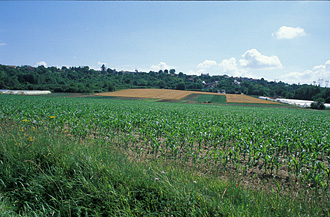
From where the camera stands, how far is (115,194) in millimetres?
2932

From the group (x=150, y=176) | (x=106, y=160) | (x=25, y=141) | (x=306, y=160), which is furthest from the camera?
(x=306, y=160)

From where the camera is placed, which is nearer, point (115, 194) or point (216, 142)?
point (115, 194)

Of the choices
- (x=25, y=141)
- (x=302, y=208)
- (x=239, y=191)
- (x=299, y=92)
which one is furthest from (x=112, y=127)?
(x=299, y=92)

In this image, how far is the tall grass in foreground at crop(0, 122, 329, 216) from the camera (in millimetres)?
2746

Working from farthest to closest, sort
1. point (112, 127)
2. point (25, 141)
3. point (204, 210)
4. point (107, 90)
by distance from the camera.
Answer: point (107, 90)
point (112, 127)
point (25, 141)
point (204, 210)

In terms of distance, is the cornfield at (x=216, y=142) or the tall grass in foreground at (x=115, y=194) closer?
the tall grass in foreground at (x=115, y=194)

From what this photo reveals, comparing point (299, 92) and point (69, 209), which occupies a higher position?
point (299, 92)

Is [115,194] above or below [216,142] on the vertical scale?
above

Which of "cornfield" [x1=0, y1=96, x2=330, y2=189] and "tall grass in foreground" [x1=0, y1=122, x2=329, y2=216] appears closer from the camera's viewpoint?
"tall grass in foreground" [x1=0, y1=122, x2=329, y2=216]

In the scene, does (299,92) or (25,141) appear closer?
(25,141)

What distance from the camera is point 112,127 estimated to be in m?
11.1

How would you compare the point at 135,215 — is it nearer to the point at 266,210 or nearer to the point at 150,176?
the point at 150,176

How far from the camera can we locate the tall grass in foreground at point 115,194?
2.75 meters

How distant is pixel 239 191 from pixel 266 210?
518mm
